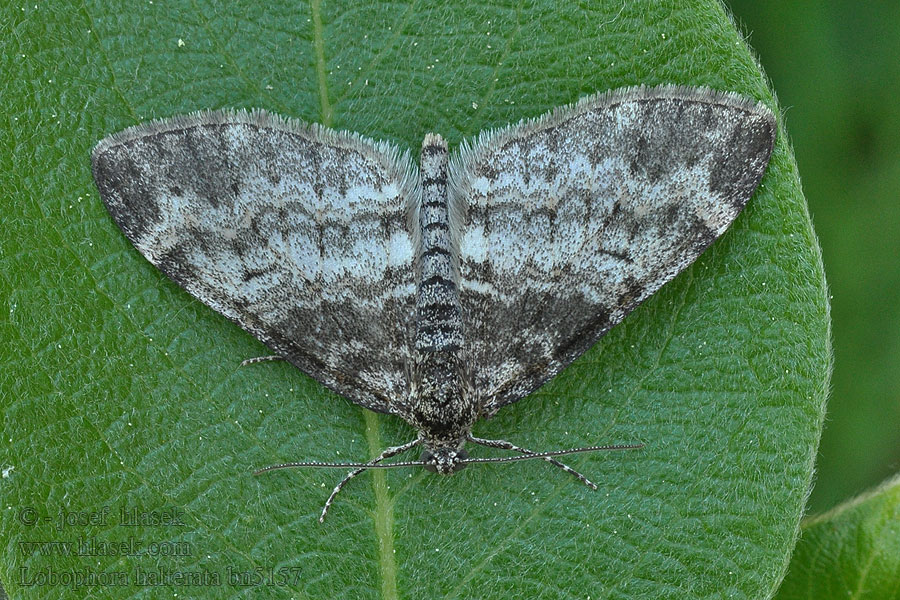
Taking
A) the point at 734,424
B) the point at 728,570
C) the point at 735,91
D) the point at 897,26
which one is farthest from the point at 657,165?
the point at 897,26

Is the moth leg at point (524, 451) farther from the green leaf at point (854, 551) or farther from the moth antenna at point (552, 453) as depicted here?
the green leaf at point (854, 551)

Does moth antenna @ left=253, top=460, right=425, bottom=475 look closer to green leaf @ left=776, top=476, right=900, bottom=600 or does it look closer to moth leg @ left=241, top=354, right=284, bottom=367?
moth leg @ left=241, top=354, right=284, bottom=367

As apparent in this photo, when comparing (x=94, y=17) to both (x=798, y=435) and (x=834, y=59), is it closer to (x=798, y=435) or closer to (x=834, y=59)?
(x=798, y=435)

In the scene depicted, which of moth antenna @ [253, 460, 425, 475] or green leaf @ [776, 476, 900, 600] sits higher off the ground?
moth antenna @ [253, 460, 425, 475]

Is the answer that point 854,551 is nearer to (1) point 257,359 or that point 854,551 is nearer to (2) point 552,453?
(2) point 552,453

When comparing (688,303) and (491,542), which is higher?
(688,303)

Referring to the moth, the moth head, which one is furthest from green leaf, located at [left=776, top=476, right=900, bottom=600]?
the moth head
